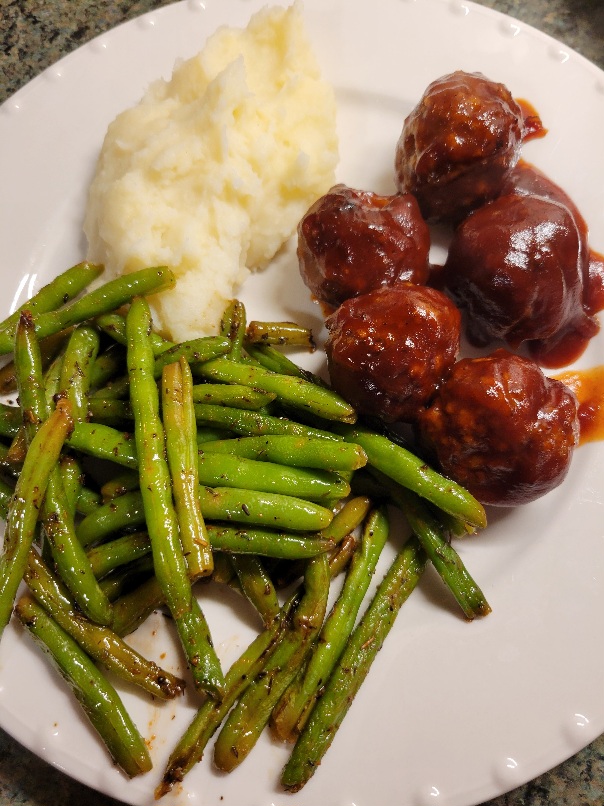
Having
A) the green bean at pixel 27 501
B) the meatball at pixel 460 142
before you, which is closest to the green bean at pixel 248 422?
the green bean at pixel 27 501

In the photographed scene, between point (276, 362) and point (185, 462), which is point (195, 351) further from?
point (185, 462)

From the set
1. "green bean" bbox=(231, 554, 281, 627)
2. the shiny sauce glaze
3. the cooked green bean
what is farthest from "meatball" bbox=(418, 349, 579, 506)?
the cooked green bean

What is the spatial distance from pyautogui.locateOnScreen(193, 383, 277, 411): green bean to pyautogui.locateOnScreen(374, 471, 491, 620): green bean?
808mm

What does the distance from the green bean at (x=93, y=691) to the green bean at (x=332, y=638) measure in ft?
1.89

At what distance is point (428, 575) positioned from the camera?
3.16 m

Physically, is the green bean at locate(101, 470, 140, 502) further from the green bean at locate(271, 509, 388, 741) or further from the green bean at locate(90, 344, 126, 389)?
the green bean at locate(271, 509, 388, 741)

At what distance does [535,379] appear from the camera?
9.71 ft

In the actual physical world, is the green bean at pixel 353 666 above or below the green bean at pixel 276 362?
below

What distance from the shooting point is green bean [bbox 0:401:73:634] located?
8.74 feet

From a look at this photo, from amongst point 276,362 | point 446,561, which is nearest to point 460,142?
point 276,362

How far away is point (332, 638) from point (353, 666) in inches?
5.7

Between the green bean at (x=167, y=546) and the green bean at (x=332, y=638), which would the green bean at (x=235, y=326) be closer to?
the green bean at (x=167, y=546)

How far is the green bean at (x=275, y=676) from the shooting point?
8.91 ft

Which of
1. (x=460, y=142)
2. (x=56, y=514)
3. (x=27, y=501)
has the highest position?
(x=460, y=142)
